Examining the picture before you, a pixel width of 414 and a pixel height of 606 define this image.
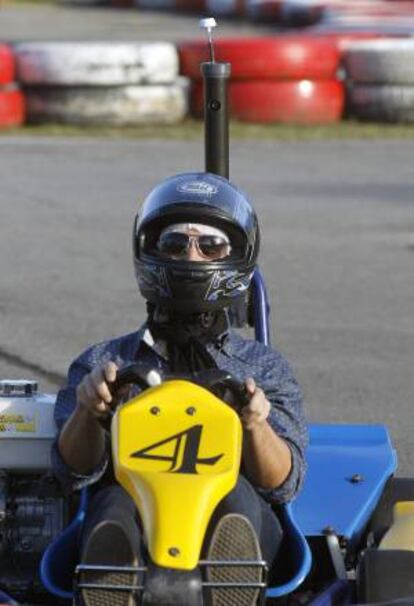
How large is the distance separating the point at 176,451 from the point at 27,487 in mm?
873

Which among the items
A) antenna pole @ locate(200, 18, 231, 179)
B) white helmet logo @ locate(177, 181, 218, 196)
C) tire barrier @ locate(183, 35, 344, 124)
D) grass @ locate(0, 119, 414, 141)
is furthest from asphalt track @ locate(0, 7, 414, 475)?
white helmet logo @ locate(177, 181, 218, 196)

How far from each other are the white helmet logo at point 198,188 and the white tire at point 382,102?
1049 cm

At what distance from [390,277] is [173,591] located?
5.81m

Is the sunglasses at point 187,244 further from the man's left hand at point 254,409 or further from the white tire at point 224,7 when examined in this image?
the white tire at point 224,7

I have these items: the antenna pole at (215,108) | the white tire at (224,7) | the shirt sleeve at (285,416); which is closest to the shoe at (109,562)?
the shirt sleeve at (285,416)

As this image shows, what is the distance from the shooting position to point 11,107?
1413cm

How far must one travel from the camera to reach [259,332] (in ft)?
15.7

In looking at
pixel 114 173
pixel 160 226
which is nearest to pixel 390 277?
pixel 114 173

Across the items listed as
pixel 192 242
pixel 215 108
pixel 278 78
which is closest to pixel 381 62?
pixel 278 78

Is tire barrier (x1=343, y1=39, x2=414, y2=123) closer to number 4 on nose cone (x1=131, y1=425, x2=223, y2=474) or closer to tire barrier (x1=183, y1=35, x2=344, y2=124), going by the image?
tire barrier (x1=183, y1=35, x2=344, y2=124)

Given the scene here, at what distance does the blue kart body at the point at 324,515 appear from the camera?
3.92m

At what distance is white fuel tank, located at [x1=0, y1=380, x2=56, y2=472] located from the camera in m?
4.37

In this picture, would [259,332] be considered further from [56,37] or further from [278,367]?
[56,37]

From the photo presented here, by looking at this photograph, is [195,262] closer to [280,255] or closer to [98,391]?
[98,391]
